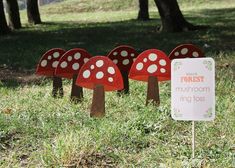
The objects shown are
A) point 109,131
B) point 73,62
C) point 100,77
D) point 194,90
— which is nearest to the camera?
point 194,90

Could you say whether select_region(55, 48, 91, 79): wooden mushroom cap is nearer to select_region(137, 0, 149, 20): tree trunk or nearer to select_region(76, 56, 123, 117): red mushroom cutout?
select_region(76, 56, 123, 117): red mushroom cutout

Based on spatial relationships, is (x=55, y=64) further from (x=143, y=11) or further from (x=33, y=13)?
(x=33, y=13)

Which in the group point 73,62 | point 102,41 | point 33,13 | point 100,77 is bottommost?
point 102,41

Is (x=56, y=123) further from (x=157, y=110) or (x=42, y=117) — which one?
(x=157, y=110)

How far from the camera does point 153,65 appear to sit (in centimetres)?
645

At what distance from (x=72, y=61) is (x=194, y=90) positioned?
8.56ft

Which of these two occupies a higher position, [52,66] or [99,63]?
[99,63]

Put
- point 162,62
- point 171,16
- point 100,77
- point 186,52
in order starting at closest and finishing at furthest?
1. point 100,77
2. point 162,62
3. point 186,52
4. point 171,16

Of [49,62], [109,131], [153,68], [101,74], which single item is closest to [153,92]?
[153,68]

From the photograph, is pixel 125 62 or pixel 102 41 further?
pixel 102 41

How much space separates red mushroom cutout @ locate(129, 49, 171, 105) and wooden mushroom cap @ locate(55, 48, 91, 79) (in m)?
0.72

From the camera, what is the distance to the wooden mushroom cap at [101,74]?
6117 millimetres

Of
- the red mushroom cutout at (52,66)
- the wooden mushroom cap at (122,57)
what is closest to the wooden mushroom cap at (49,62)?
the red mushroom cutout at (52,66)

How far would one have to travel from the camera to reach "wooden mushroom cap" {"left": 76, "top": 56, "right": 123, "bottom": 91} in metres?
6.12
